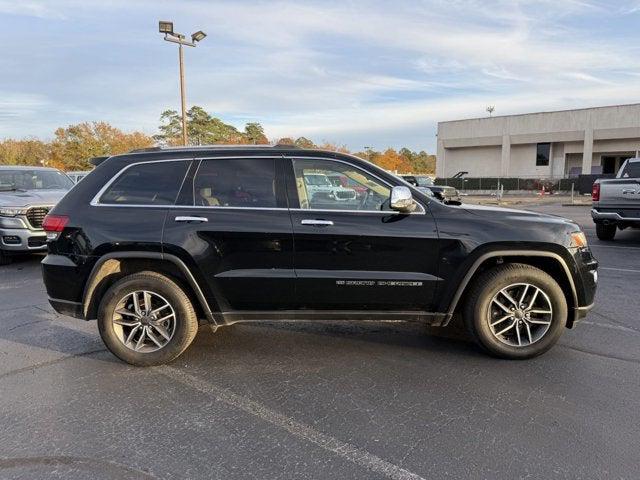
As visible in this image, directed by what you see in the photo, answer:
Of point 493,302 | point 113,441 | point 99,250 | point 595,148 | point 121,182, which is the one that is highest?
point 595,148

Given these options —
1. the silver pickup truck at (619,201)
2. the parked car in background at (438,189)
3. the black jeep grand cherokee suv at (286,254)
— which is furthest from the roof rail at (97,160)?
the parked car in background at (438,189)

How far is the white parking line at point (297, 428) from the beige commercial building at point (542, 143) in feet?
146

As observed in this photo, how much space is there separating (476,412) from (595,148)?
4497cm

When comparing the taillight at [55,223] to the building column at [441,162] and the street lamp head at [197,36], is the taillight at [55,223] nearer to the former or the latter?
the street lamp head at [197,36]

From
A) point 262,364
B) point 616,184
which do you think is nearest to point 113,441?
point 262,364

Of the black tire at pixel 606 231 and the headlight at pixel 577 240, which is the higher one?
the headlight at pixel 577 240

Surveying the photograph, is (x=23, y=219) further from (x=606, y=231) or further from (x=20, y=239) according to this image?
(x=606, y=231)

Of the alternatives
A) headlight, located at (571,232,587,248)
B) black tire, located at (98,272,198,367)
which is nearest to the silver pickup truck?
headlight, located at (571,232,587,248)

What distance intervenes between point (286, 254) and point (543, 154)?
4605cm

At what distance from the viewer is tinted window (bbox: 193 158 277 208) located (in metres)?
4.17

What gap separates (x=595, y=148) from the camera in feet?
136

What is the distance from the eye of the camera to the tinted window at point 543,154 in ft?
145

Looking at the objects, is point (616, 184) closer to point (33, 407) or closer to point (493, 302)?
point (493, 302)

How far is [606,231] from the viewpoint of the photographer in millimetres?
11375
